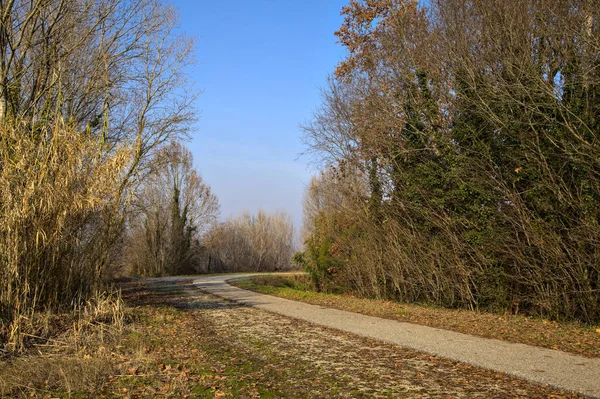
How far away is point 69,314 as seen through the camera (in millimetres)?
10117

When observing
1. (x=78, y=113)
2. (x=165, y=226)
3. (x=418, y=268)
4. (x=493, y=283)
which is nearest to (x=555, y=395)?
(x=493, y=283)

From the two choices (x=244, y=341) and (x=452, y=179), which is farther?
(x=452, y=179)

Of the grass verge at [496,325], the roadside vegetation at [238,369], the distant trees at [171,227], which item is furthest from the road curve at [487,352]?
the distant trees at [171,227]

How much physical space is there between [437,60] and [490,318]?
748 cm

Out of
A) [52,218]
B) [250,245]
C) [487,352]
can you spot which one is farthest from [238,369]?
[250,245]

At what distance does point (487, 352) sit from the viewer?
7.54 metres

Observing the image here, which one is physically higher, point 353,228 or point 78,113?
point 78,113

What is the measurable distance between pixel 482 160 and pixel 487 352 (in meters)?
6.15

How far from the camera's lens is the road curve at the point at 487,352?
5.95 metres

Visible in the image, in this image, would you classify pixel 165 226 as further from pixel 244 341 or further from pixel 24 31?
pixel 244 341

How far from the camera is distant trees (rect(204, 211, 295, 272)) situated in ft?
171

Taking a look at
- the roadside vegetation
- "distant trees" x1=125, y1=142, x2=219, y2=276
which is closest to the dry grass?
the roadside vegetation

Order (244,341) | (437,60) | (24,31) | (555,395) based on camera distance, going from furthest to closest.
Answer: (437,60) → (24,31) → (244,341) → (555,395)

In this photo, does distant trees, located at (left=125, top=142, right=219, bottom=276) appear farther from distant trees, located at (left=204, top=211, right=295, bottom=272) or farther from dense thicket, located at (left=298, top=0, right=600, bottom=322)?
dense thicket, located at (left=298, top=0, right=600, bottom=322)
